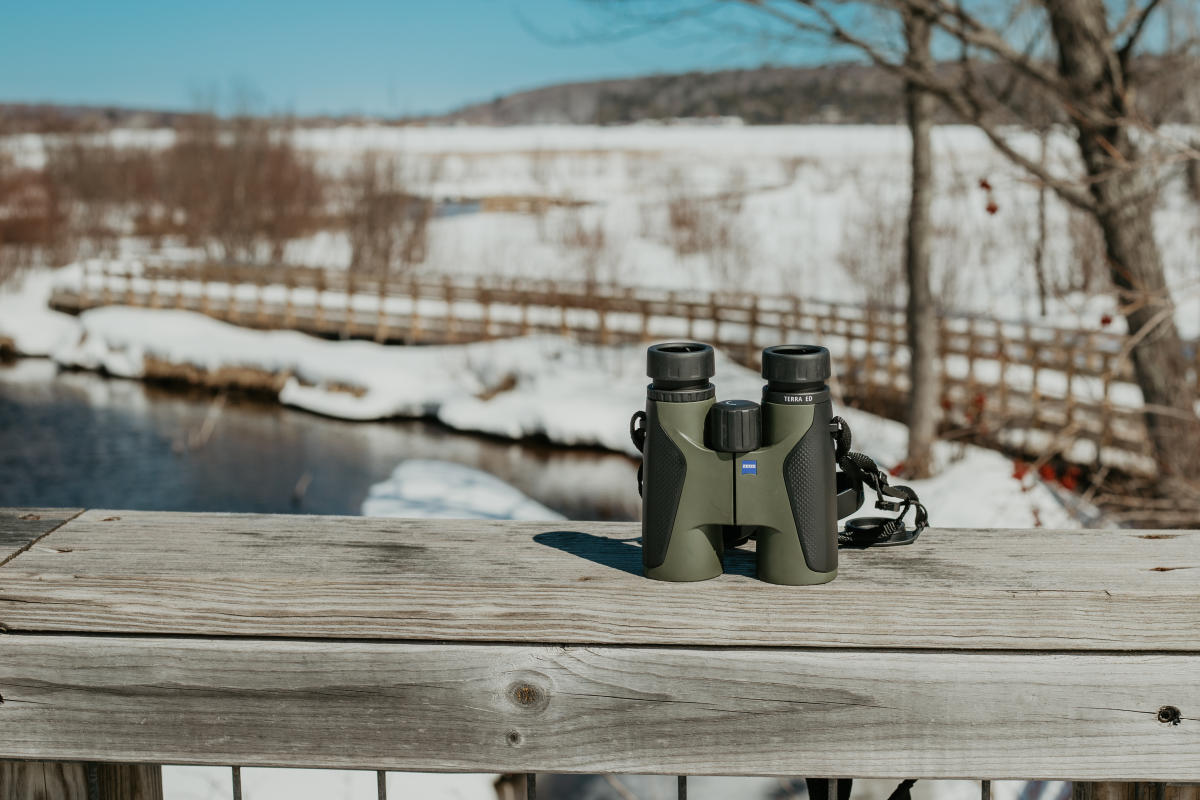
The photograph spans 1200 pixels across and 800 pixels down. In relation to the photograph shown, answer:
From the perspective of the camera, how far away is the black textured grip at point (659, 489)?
1578 millimetres

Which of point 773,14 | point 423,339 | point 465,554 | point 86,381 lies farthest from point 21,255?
point 465,554

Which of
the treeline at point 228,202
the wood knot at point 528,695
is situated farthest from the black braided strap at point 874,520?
the treeline at point 228,202

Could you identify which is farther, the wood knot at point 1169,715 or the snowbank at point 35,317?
the snowbank at point 35,317

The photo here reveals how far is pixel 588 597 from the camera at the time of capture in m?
1.48

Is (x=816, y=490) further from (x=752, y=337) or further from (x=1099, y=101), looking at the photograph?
(x=752, y=337)

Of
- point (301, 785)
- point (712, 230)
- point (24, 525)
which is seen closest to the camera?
point (24, 525)

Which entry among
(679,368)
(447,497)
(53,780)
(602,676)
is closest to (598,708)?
(602,676)

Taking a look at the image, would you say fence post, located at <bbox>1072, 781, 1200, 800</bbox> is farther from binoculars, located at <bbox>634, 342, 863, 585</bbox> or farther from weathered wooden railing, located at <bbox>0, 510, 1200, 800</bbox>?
binoculars, located at <bbox>634, 342, 863, 585</bbox>

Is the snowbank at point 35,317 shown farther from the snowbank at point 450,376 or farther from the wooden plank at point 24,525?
the wooden plank at point 24,525

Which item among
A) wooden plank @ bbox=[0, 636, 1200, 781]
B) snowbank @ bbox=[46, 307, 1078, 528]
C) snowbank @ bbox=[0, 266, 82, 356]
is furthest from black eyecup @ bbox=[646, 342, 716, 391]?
snowbank @ bbox=[0, 266, 82, 356]

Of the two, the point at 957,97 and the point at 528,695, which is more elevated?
the point at 957,97

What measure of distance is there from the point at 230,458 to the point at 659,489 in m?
18.0

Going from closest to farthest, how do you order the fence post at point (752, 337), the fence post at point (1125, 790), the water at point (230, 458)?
the fence post at point (1125, 790)
the water at point (230, 458)
the fence post at point (752, 337)

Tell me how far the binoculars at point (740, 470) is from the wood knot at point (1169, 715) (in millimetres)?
434
